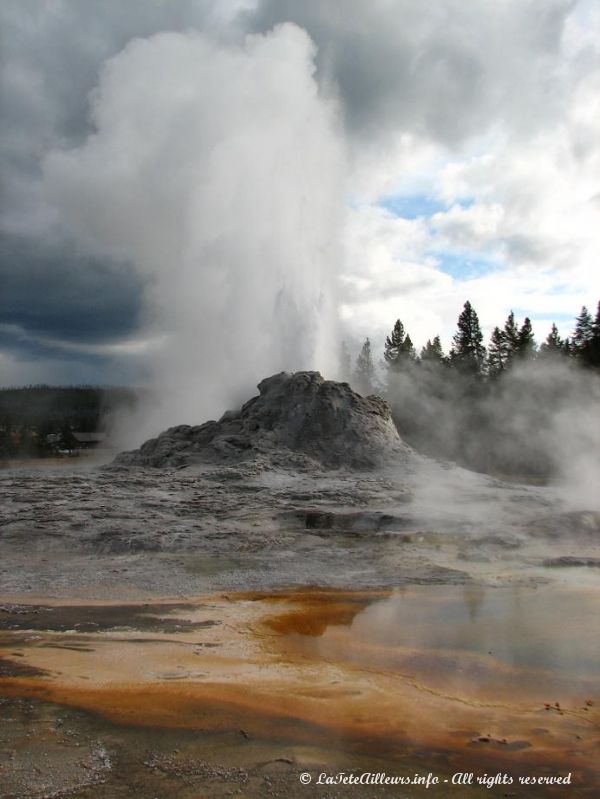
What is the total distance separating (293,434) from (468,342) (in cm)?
3009

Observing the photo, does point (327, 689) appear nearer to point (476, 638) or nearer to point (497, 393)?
point (476, 638)

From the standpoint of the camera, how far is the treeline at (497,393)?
26859 mm

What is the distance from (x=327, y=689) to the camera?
4.41 metres

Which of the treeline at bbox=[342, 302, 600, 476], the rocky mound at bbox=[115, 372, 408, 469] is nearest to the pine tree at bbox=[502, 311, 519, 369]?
the treeline at bbox=[342, 302, 600, 476]

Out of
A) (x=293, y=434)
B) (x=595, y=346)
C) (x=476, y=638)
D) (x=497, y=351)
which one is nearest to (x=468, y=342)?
(x=497, y=351)

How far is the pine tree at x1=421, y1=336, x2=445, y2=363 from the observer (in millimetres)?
44750

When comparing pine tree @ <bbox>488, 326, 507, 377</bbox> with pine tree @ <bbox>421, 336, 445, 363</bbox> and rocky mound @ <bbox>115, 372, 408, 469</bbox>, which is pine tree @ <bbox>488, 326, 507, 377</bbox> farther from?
rocky mound @ <bbox>115, 372, 408, 469</bbox>

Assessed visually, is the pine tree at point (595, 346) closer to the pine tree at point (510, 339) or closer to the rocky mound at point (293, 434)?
the pine tree at point (510, 339)

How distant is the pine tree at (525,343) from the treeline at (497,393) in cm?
6

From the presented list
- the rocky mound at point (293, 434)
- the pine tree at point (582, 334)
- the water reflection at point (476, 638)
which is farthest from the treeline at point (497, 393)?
the water reflection at point (476, 638)

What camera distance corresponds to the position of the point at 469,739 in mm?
3756

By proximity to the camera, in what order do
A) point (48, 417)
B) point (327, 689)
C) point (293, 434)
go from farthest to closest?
point (48, 417), point (293, 434), point (327, 689)

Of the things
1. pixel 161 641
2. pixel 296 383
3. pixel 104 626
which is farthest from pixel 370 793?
pixel 296 383

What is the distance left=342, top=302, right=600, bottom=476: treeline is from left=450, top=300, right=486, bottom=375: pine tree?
0.07 meters
